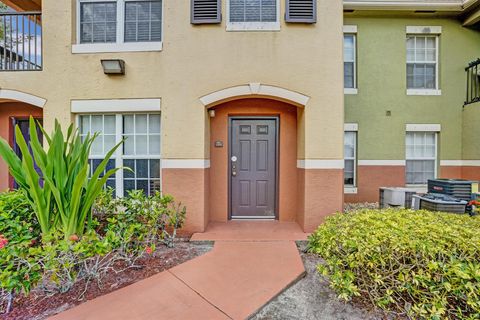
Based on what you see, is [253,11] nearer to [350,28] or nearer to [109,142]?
[350,28]

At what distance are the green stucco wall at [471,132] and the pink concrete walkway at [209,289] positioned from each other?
6631 mm

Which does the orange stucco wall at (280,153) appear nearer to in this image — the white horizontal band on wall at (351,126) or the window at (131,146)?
the window at (131,146)

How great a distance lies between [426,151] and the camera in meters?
7.27

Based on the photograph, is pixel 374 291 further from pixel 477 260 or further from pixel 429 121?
pixel 429 121

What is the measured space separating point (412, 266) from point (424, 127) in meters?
6.28

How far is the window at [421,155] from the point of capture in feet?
23.8

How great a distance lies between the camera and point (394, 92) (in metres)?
7.15

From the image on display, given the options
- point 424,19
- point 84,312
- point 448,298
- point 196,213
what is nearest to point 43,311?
point 84,312

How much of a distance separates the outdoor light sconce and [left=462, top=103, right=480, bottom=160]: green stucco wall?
9252 millimetres

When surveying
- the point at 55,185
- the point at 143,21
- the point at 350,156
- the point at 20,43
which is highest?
the point at 143,21

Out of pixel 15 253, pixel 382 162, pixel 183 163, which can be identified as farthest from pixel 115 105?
pixel 382 162

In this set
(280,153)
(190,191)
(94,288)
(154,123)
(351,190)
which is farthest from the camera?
(351,190)

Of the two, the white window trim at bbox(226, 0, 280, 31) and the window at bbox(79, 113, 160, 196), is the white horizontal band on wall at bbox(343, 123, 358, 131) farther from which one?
the window at bbox(79, 113, 160, 196)

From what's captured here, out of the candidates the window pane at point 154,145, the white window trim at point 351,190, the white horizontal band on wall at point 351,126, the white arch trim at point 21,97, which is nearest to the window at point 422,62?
the white horizontal band on wall at point 351,126
